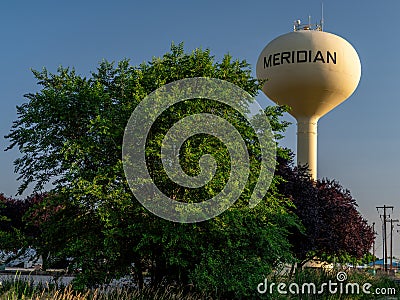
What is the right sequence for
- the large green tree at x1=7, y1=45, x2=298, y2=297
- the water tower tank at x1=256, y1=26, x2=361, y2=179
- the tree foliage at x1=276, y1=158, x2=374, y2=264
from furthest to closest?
the water tower tank at x1=256, y1=26, x2=361, y2=179 < the tree foliage at x1=276, y1=158, x2=374, y2=264 < the large green tree at x1=7, y1=45, x2=298, y2=297

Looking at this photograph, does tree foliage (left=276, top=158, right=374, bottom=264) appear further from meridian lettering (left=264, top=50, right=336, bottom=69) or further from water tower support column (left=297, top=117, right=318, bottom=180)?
meridian lettering (left=264, top=50, right=336, bottom=69)

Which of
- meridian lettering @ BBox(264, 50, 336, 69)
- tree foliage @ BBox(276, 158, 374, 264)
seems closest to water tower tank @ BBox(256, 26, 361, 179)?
meridian lettering @ BBox(264, 50, 336, 69)

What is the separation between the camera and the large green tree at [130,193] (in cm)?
1404

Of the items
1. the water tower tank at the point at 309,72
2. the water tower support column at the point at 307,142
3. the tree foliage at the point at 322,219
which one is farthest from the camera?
the water tower support column at the point at 307,142

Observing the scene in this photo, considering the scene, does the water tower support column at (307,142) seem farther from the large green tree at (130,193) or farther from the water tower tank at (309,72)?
the large green tree at (130,193)

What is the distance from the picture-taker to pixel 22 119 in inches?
621

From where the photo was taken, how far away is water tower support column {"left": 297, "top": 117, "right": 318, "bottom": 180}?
34500 millimetres

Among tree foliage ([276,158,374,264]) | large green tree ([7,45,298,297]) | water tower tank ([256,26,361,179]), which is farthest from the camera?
water tower tank ([256,26,361,179])

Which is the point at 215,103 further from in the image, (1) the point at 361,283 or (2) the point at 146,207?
(1) the point at 361,283

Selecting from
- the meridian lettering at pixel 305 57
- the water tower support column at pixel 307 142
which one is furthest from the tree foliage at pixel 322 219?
the meridian lettering at pixel 305 57

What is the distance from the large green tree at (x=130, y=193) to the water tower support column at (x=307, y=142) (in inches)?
714

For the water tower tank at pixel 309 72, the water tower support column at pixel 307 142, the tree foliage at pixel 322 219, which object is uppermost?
the water tower tank at pixel 309 72

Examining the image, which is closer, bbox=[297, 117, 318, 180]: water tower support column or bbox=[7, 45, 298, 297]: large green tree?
bbox=[7, 45, 298, 297]: large green tree

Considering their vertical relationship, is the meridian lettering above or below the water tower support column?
above
